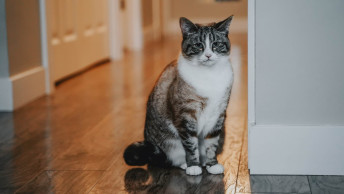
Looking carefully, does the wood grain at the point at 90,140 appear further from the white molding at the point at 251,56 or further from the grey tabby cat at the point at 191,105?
the white molding at the point at 251,56

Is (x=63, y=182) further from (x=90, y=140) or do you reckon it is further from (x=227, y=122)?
(x=227, y=122)

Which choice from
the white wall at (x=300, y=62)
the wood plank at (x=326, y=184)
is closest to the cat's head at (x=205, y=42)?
the white wall at (x=300, y=62)

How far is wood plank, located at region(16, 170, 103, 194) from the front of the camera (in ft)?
6.36

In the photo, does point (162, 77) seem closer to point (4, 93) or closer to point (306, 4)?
point (306, 4)

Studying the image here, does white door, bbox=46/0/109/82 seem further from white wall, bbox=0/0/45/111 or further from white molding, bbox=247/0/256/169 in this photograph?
white molding, bbox=247/0/256/169

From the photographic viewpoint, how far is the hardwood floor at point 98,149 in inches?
76.5

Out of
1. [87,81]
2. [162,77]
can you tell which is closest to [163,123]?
[162,77]

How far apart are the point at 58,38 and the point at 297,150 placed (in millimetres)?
2608

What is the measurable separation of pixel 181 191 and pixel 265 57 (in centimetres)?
56

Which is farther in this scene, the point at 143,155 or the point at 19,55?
the point at 19,55

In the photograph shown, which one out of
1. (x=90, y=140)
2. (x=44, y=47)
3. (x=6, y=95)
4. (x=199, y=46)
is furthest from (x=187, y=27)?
(x=44, y=47)

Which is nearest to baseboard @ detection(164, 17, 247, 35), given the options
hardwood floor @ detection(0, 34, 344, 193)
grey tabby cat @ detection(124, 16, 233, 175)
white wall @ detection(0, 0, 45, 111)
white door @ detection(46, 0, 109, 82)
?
white door @ detection(46, 0, 109, 82)

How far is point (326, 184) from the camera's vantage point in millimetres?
1912

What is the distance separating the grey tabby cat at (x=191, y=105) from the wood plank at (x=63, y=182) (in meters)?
0.17
